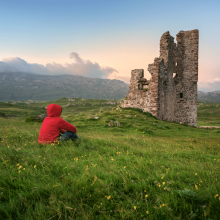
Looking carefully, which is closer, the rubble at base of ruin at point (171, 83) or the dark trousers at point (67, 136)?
the dark trousers at point (67, 136)

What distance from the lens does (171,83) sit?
23.2m

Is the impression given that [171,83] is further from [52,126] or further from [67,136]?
[52,126]

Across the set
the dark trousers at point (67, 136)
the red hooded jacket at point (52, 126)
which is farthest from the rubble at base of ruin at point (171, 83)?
the red hooded jacket at point (52, 126)

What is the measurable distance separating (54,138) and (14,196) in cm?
384

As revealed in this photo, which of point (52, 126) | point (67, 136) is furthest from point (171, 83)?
point (52, 126)

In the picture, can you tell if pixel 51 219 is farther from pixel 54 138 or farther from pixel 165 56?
pixel 165 56

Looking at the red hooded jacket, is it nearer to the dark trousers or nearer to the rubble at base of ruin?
the dark trousers

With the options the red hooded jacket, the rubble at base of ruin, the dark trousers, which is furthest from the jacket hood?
the rubble at base of ruin

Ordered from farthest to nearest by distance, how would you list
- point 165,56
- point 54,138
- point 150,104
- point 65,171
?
point 165,56
point 150,104
point 54,138
point 65,171

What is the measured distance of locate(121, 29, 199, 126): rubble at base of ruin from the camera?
1947 centimetres

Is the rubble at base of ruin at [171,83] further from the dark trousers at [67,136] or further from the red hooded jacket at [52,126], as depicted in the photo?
the red hooded jacket at [52,126]

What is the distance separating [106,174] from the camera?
3.44 meters

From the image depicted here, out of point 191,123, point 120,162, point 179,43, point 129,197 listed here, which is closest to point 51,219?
point 129,197

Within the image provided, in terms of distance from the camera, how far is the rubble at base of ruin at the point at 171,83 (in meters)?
19.5
